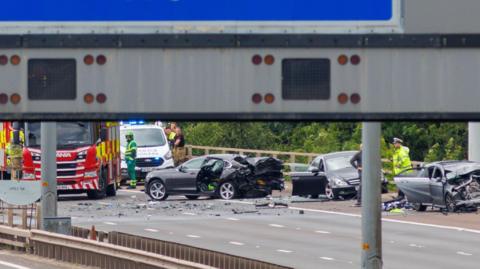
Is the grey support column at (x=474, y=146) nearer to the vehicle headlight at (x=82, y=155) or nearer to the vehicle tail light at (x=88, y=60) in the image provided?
the vehicle headlight at (x=82, y=155)

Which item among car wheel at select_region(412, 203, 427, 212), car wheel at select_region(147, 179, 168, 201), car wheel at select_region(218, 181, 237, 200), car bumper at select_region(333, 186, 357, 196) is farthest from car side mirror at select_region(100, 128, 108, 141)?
car wheel at select_region(412, 203, 427, 212)

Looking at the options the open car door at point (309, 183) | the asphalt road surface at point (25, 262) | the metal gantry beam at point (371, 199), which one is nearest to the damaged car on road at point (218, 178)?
the open car door at point (309, 183)

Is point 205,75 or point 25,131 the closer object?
point 205,75

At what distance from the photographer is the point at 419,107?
922cm

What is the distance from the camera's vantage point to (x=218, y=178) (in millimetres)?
40812

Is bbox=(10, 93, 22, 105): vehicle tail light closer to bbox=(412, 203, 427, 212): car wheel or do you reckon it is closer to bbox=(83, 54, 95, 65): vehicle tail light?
bbox=(83, 54, 95, 65): vehicle tail light

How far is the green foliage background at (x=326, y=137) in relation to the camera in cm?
5291

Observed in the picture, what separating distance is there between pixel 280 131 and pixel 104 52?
53076 mm

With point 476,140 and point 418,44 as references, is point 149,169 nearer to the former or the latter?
point 476,140

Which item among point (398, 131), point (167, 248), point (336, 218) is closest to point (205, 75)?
point (167, 248)

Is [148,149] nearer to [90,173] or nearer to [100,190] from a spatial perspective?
[100,190]

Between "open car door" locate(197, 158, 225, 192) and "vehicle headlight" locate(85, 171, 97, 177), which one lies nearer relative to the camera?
"open car door" locate(197, 158, 225, 192)

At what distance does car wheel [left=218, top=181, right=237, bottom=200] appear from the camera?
134 feet

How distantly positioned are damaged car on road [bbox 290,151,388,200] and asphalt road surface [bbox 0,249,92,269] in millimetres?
11871
